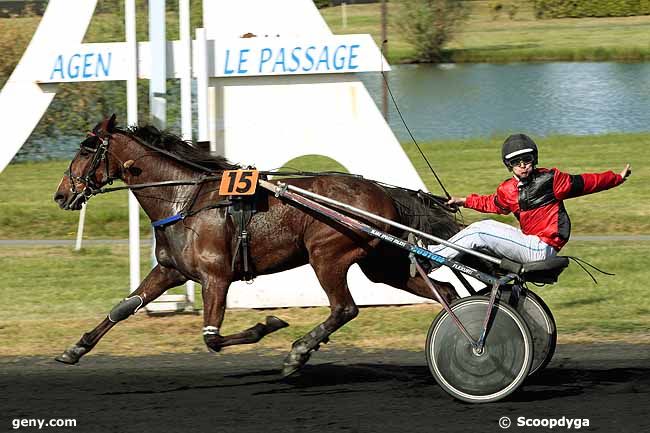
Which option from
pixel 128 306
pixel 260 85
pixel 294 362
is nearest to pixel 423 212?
pixel 294 362

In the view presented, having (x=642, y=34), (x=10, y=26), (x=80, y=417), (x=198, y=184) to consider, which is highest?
(x=642, y=34)

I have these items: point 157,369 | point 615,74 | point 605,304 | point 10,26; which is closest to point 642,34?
point 615,74

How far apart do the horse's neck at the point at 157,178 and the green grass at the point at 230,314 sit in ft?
4.86

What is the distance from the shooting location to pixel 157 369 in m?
8.45

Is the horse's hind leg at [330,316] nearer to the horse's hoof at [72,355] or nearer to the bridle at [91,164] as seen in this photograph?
the horse's hoof at [72,355]

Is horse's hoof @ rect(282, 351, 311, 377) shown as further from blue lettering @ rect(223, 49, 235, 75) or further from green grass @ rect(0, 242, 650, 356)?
blue lettering @ rect(223, 49, 235, 75)

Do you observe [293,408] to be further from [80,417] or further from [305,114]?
[305,114]

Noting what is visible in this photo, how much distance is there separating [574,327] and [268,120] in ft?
9.91

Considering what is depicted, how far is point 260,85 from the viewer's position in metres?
10.1

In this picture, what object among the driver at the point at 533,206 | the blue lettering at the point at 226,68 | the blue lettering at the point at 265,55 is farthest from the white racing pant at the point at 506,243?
the blue lettering at the point at 226,68

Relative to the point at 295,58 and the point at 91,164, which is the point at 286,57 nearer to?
the point at 295,58

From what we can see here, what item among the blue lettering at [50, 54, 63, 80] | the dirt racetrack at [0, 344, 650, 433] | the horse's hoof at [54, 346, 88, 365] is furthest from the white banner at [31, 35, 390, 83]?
the horse's hoof at [54, 346, 88, 365]

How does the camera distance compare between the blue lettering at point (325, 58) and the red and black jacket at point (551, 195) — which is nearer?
the red and black jacket at point (551, 195)

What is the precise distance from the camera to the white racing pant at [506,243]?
7.21 m
